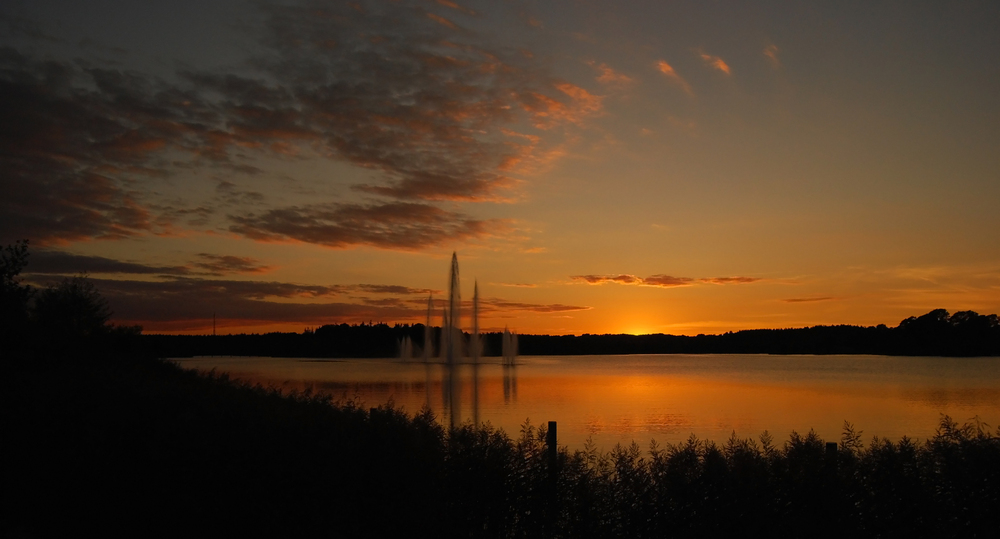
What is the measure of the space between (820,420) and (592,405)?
39.8 ft

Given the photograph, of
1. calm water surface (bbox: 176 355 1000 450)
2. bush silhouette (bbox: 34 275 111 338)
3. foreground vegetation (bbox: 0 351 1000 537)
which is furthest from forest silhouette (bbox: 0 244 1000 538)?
bush silhouette (bbox: 34 275 111 338)

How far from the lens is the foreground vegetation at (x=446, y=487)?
9477 millimetres

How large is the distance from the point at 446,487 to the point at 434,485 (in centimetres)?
19

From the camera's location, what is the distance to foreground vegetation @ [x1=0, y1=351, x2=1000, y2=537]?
373 inches

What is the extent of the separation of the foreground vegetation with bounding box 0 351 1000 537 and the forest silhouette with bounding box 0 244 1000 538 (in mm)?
21

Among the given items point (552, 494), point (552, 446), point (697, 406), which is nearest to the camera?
point (552, 494)

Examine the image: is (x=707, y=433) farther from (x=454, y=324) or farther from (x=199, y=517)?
(x=454, y=324)

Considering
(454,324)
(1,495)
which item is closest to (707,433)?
(1,495)

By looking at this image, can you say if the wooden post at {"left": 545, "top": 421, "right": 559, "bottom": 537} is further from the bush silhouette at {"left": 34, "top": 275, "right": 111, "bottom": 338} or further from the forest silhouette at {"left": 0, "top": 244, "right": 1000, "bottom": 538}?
the bush silhouette at {"left": 34, "top": 275, "right": 111, "bottom": 338}

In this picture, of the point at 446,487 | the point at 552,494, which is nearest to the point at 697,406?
the point at 552,494

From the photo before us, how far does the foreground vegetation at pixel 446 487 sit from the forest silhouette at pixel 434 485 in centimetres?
2

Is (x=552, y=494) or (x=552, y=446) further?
(x=552, y=446)

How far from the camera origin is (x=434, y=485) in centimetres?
983

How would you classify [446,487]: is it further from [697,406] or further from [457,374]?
[457,374]
